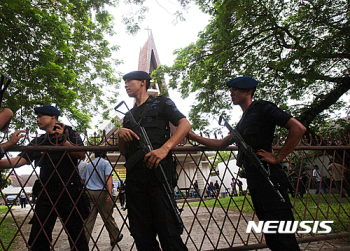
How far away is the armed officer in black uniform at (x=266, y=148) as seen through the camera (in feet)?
6.75

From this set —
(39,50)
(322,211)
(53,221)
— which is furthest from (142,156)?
(39,50)

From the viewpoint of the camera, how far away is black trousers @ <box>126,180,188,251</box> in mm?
1924

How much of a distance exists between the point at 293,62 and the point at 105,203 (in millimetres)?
7311

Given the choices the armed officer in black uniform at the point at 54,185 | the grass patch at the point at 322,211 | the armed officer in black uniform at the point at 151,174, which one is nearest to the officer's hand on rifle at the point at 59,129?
the armed officer in black uniform at the point at 54,185

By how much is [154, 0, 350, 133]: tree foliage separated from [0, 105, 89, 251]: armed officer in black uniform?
6.73 metres

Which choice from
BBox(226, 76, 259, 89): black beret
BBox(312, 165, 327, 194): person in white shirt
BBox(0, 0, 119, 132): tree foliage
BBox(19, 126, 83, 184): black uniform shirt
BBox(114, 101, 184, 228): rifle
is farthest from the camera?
BBox(0, 0, 119, 132): tree foliage

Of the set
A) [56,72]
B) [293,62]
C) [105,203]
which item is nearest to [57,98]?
[56,72]

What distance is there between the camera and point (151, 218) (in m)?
2.06

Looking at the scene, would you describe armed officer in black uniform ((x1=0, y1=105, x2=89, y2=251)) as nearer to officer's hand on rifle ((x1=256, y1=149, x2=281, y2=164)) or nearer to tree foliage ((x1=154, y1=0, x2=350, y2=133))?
officer's hand on rifle ((x1=256, y1=149, x2=281, y2=164))

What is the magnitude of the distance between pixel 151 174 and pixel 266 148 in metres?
1.08

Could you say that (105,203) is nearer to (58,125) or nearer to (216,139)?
(58,125)

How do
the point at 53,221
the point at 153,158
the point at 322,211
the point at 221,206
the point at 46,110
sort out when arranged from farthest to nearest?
the point at 322,211, the point at 221,206, the point at 46,110, the point at 53,221, the point at 153,158

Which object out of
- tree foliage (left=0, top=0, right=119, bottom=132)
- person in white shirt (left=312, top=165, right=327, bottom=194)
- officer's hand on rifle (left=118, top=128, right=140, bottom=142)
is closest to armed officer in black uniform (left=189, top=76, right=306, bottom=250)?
officer's hand on rifle (left=118, top=128, right=140, bottom=142)

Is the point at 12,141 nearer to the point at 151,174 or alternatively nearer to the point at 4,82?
the point at 4,82
